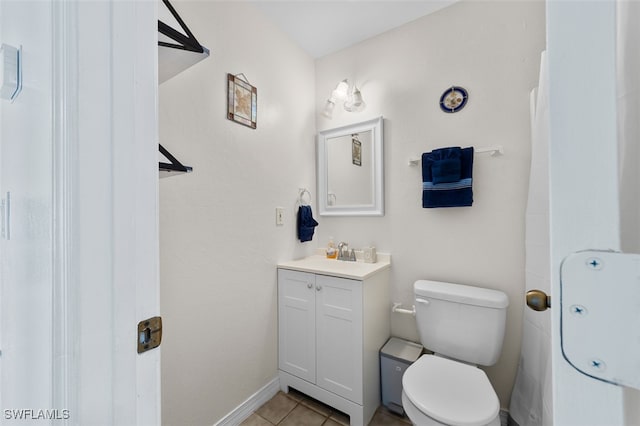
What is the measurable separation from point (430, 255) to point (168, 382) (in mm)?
1526

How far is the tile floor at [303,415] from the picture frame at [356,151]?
62.2 inches

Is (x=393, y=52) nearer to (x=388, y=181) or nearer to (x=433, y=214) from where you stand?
(x=388, y=181)

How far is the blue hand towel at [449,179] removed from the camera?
1.51 m

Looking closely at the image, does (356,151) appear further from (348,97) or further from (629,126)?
(629,126)

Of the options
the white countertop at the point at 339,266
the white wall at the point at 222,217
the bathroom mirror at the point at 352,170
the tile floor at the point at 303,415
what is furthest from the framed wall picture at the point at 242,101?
the tile floor at the point at 303,415

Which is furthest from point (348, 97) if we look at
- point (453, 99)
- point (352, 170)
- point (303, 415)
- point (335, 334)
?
point (303, 415)

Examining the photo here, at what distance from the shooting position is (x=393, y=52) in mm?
1819

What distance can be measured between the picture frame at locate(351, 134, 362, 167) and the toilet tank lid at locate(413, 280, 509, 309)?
931 millimetres

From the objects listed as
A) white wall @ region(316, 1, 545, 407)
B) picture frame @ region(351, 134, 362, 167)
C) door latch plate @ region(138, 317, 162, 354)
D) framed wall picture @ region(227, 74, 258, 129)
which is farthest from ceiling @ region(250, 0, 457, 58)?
Result: door latch plate @ region(138, 317, 162, 354)

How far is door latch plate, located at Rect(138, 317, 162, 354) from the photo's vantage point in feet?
1.56

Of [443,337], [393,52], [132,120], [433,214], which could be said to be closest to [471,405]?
[443,337]

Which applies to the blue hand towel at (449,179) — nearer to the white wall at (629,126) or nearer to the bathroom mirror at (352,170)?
the bathroom mirror at (352,170)

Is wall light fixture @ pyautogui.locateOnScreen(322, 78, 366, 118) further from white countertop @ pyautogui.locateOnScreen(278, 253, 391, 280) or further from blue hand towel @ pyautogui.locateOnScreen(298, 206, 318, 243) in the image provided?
white countertop @ pyautogui.locateOnScreen(278, 253, 391, 280)

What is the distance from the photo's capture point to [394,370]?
1526 millimetres
